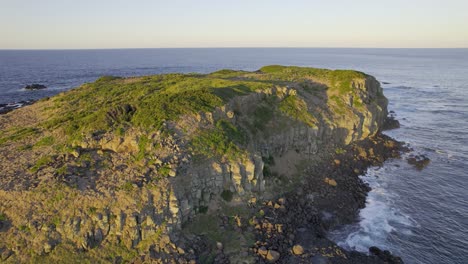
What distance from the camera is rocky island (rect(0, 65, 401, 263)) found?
88.8ft

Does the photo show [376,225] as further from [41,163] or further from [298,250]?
[41,163]

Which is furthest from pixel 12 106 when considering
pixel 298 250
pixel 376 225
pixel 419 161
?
pixel 419 161

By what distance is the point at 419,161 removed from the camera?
51594mm

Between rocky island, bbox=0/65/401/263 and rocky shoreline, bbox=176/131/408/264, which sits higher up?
rocky island, bbox=0/65/401/263

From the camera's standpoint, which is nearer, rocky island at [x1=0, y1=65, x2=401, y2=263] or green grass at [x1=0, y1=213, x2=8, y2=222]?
green grass at [x1=0, y1=213, x2=8, y2=222]

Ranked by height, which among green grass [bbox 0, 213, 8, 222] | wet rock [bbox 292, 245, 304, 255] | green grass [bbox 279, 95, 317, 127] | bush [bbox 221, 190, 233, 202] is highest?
green grass [bbox 279, 95, 317, 127]

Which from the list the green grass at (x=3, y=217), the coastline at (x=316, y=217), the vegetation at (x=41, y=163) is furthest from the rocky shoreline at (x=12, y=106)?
the coastline at (x=316, y=217)

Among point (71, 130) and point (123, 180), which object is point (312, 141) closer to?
point (123, 180)

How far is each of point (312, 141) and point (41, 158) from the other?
118ft

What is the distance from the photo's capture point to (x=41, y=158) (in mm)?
32750

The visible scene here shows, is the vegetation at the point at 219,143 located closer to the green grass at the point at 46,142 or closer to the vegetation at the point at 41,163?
the vegetation at the point at 41,163

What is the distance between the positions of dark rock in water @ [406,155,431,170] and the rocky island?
→ 5988 mm

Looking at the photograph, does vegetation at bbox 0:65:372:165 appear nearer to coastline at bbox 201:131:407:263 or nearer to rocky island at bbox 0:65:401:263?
rocky island at bbox 0:65:401:263

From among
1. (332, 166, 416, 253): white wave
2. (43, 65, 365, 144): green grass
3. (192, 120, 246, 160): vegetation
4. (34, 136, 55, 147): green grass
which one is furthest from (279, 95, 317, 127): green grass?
(34, 136, 55, 147): green grass
